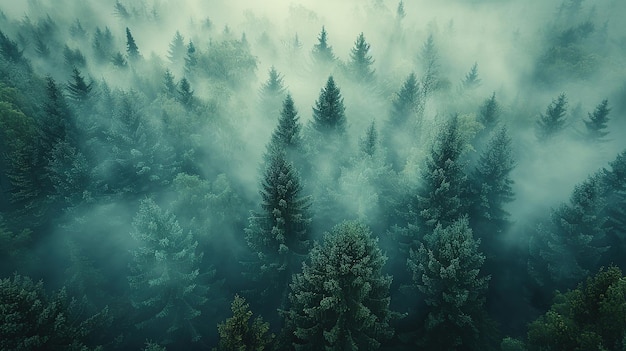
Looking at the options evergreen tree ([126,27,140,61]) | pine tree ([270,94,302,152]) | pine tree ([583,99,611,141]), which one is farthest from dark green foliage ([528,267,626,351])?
evergreen tree ([126,27,140,61])

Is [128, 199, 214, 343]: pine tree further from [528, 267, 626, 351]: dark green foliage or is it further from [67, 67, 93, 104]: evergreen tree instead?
[67, 67, 93, 104]: evergreen tree

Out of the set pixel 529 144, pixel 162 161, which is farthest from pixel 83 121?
pixel 529 144

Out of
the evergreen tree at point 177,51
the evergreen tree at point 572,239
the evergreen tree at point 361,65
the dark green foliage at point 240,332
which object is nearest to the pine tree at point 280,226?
the dark green foliage at point 240,332

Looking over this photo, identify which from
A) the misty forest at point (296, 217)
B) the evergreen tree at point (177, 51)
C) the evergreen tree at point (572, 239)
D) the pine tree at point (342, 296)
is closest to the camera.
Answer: the pine tree at point (342, 296)

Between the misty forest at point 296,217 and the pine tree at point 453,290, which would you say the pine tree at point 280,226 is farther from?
the pine tree at point 453,290

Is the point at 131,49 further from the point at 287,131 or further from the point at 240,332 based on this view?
the point at 240,332
